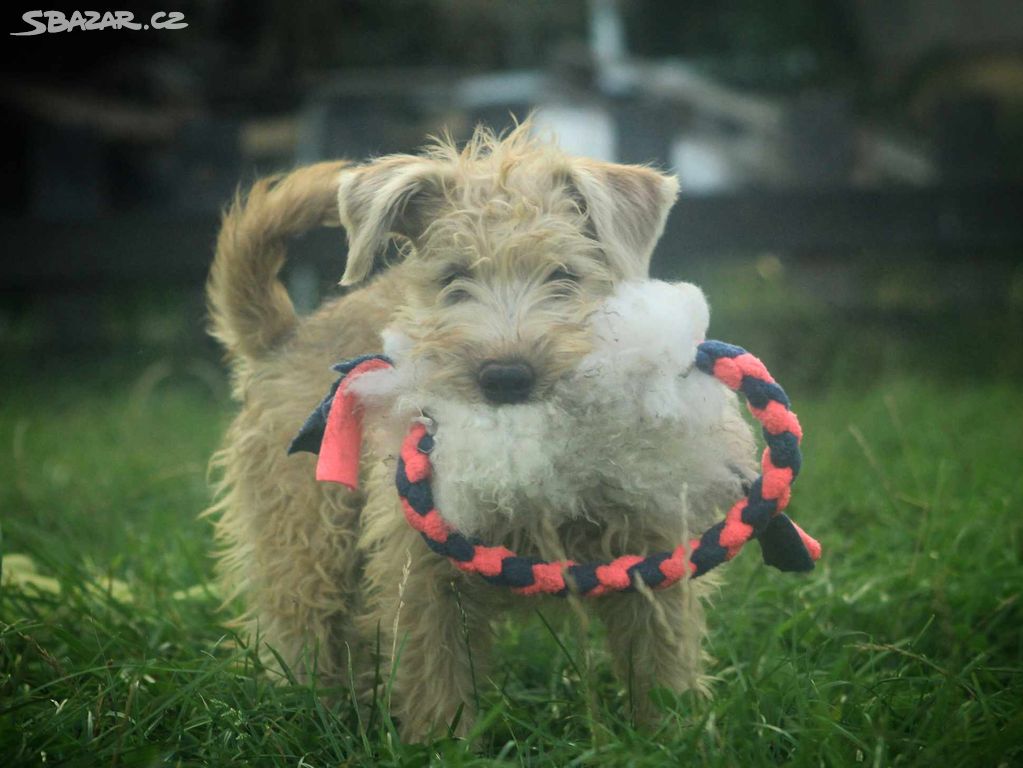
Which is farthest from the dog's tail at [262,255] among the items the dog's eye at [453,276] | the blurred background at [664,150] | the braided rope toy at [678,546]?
the blurred background at [664,150]

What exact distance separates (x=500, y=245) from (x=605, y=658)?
1154 mm

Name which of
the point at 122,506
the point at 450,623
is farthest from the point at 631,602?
the point at 122,506

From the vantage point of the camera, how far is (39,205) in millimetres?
7719

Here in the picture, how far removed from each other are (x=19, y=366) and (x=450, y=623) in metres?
6.11

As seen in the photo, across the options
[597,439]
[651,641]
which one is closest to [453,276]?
[597,439]

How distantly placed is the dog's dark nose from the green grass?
0.55 m

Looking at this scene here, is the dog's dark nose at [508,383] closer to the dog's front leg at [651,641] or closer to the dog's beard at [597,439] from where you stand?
the dog's beard at [597,439]

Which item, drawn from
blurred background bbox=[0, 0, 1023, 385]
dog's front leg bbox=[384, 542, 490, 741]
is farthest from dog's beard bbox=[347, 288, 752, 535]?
blurred background bbox=[0, 0, 1023, 385]

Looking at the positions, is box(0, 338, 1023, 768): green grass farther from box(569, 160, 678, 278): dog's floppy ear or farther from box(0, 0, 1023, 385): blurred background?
box(0, 0, 1023, 385): blurred background

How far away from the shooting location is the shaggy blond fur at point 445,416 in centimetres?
210

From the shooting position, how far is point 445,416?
81.0 inches

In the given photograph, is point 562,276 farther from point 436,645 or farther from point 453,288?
point 436,645

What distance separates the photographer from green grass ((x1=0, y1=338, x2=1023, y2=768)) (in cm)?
206

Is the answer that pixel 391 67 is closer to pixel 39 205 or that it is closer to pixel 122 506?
pixel 39 205
